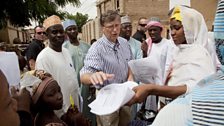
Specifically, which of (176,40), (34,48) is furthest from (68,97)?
(34,48)

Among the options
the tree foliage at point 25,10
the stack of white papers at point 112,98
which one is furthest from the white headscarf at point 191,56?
the tree foliage at point 25,10

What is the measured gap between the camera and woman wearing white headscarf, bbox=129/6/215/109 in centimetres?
206

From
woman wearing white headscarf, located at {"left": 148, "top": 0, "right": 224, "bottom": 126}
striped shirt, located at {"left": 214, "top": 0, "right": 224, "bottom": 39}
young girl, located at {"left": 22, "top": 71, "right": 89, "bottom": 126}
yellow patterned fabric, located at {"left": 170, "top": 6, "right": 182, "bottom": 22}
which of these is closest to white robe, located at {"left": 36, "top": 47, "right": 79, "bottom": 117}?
young girl, located at {"left": 22, "top": 71, "right": 89, "bottom": 126}

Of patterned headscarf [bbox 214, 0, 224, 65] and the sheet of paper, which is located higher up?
patterned headscarf [bbox 214, 0, 224, 65]

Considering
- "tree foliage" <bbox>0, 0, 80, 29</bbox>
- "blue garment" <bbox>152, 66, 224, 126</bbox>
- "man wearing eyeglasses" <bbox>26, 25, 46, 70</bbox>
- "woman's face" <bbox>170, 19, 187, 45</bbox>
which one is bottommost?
"man wearing eyeglasses" <bbox>26, 25, 46, 70</bbox>

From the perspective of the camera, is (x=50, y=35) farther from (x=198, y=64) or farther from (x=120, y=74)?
(x=198, y=64)

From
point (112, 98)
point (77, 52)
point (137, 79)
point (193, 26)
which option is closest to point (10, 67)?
point (112, 98)

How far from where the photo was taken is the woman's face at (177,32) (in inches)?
95.7

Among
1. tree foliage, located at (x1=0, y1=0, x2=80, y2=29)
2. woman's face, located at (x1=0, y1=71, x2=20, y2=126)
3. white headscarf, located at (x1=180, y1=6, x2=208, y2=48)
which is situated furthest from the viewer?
tree foliage, located at (x1=0, y1=0, x2=80, y2=29)

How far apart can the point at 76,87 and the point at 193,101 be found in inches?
99.9

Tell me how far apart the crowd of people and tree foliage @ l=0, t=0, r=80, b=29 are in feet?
48.7

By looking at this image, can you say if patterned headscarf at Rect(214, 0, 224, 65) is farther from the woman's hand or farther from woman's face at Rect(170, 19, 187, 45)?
woman's face at Rect(170, 19, 187, 45)

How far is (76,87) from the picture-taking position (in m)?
3.23

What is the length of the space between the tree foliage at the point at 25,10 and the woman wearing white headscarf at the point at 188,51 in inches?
627
